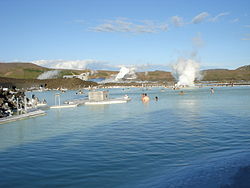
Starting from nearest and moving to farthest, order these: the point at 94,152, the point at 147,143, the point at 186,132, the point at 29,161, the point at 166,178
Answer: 1. the point at 166,178
2. the point at 29,161
3. the point at 94,152
4. the point at 147,143
5. the point at 186,132

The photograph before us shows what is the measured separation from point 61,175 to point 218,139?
8538 mm

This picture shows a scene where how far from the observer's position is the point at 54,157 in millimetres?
11859

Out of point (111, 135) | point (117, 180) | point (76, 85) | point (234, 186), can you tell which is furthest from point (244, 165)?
point (76, 85)

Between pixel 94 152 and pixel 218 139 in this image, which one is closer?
pixel 94 152

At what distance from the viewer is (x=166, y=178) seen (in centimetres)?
877

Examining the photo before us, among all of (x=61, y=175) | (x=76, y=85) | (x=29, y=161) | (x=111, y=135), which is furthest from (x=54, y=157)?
(x=76, y=85)

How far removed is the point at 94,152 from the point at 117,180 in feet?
12.6

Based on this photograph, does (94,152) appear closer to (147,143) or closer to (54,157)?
(54,157)

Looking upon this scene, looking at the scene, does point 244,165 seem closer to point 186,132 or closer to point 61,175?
point 61,175

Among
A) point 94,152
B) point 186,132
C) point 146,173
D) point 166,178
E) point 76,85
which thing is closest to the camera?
point 166,178

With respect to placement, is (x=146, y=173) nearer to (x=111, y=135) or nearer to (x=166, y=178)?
(x=166, y=178)

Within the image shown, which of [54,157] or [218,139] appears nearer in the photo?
[54,157]

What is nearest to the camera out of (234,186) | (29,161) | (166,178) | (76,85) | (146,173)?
(234,186)

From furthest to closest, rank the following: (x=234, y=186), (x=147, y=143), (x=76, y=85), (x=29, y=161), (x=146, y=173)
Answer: (x=76, y=85) → (x=147, y=143) → (x=29, y=161) → (x=146, y=173) → (x=234, y=186)
